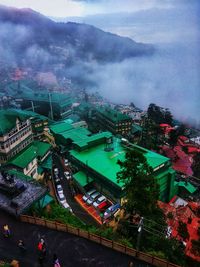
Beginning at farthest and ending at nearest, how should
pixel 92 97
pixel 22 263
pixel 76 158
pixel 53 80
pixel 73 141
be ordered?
1. pixel 53 80
2. pixel 92 97
3. pixel 73 141
4. pixel 76 158
5. pixel 22 263

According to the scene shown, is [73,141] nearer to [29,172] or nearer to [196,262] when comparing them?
[29,172]

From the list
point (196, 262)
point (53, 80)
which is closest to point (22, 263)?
point (196, 262)

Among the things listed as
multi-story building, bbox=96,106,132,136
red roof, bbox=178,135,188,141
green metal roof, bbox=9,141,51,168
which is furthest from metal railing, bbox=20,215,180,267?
red roof, bbox=178,135,188,141

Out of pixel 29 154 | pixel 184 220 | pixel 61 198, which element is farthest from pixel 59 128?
pixel 184 220

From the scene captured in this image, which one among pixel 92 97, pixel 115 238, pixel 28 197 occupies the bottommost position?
pixel 92 97

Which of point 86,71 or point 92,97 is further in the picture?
point 86,71

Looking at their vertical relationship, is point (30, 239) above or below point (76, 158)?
above

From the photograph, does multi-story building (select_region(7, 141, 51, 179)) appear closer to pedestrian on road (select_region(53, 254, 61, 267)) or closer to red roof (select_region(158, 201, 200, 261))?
red roof (select_region(158, 201, 200, 261))
